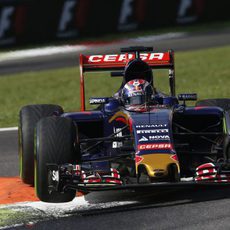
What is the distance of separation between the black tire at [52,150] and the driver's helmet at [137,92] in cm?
127

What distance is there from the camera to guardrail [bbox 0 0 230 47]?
23750 millimetres

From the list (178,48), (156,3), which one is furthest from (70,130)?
(156,3)

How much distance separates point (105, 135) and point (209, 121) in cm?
111

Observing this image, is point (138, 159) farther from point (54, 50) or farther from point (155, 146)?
point (54, 50)

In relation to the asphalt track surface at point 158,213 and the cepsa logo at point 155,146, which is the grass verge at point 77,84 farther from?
the cepsa logo at point 155,146

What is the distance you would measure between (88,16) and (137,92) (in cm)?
1601

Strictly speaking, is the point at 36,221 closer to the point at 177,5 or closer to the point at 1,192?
the point at 1,192

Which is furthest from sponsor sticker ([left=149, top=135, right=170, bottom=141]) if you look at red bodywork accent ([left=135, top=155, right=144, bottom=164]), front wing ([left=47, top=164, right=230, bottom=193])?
front wing ([left=47, top=164, right=230, bottom=193])

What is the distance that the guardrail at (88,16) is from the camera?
23.8 metres

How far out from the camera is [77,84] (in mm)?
18375

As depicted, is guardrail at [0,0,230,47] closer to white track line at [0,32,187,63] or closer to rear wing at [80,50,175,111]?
white track line at [0,32,187,63]

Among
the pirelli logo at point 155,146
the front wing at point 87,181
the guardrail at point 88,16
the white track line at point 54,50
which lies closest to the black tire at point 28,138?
the front wing at point 87,181

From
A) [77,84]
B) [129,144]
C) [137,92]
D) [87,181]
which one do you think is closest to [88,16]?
[77,84]

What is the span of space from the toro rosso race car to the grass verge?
14.6 ft
